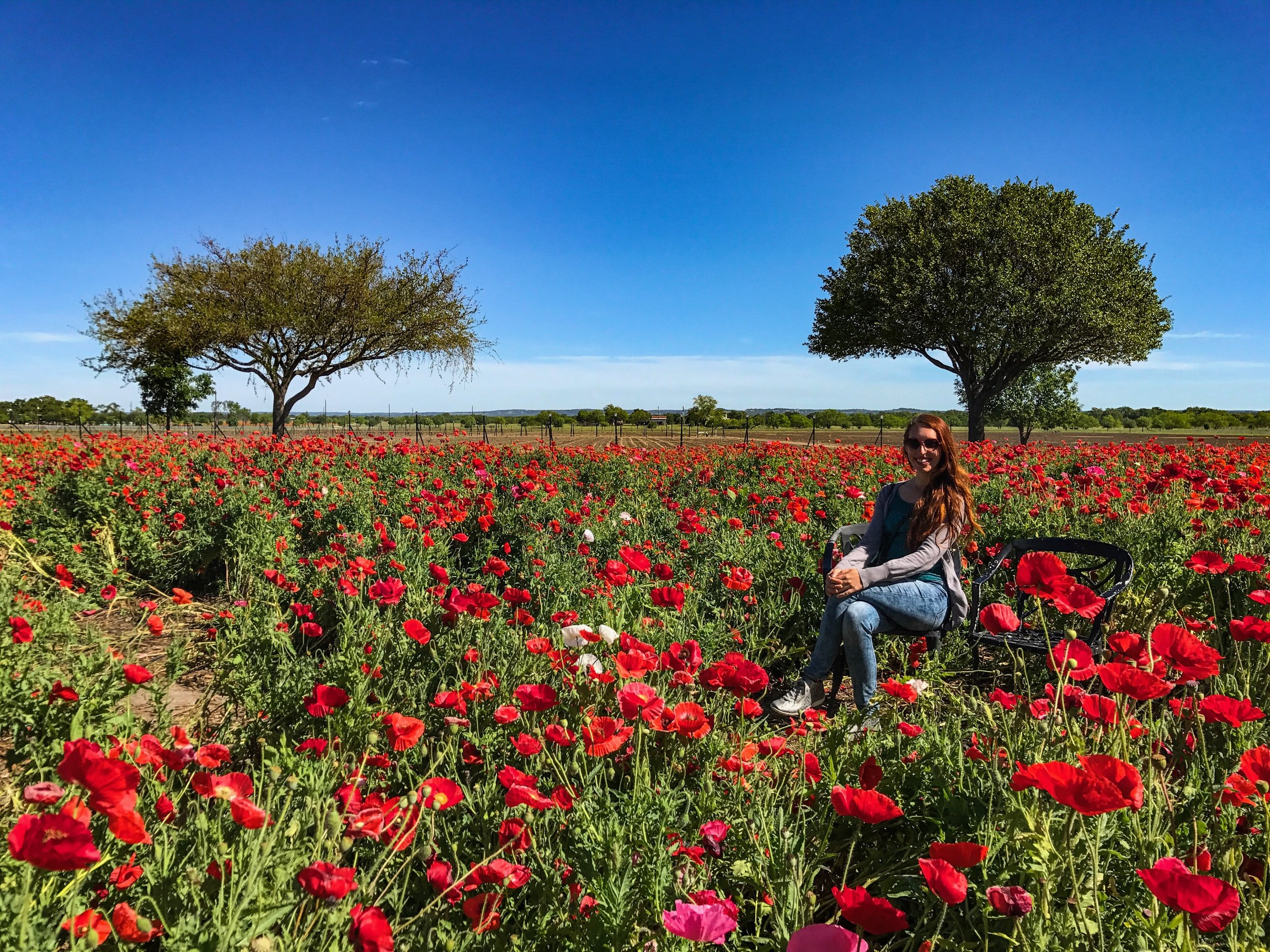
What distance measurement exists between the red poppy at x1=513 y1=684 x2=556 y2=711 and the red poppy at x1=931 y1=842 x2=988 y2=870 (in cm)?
83

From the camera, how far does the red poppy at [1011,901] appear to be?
1057 mm

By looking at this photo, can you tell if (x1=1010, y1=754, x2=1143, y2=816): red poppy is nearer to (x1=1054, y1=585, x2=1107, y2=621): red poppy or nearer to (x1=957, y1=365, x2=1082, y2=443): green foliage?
(x1=1054, y1=585, x2=1107, y2=621): red poppy

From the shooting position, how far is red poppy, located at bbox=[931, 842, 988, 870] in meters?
1.08

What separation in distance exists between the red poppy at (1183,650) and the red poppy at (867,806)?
0.78 m

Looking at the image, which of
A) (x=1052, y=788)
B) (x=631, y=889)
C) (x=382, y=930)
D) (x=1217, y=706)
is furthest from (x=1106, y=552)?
(x=382, y=930)

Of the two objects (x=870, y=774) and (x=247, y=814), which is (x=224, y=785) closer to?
(x=247, y=814)

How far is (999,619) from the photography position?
1856 millimetres

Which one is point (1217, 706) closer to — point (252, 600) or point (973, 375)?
point (252, 600)

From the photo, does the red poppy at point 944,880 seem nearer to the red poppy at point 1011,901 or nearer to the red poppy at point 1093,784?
the red poppy at point 1011,901

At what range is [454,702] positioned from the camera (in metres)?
1.84

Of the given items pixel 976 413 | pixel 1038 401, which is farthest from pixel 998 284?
pixel 1038 401

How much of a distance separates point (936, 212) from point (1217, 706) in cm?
2455

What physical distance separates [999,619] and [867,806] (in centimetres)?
90

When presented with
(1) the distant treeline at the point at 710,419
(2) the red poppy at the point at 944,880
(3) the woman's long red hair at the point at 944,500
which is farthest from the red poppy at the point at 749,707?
(1) the distant treeline at the point at 710,419
